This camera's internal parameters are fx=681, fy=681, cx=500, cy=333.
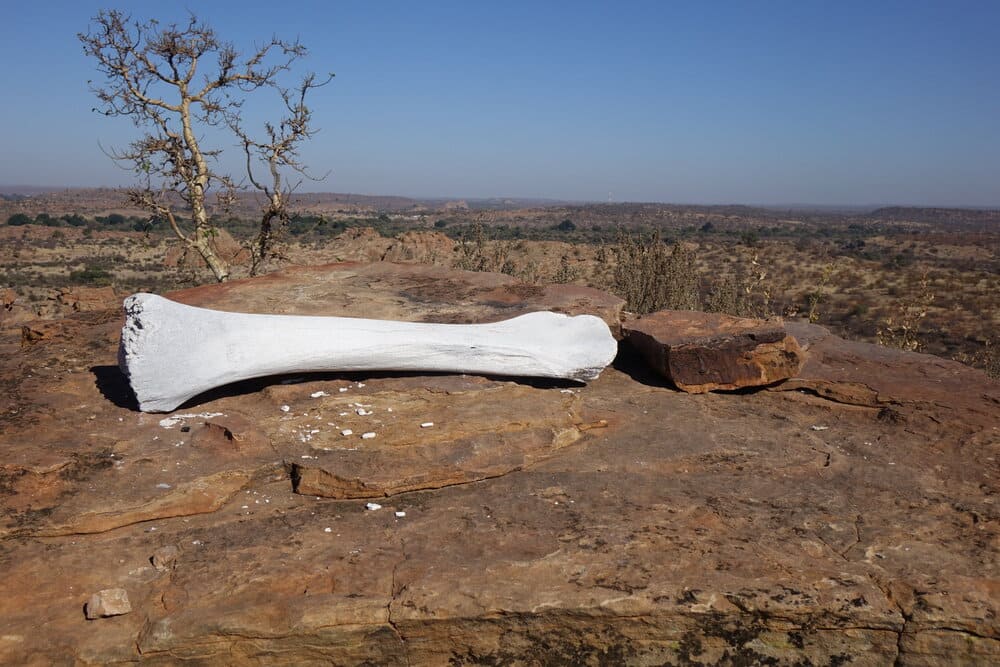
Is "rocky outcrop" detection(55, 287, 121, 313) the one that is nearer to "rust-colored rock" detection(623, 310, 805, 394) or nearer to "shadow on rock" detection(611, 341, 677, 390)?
"shadow on rock" detection(611, 341, 677, 390)

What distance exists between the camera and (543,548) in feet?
9.62

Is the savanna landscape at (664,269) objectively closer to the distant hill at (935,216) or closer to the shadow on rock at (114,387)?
the shadow on rock at (114,387)

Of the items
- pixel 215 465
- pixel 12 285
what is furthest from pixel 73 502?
pixel 12 285

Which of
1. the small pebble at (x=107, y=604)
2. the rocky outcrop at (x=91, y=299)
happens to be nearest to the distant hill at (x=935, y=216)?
the rocky outcrop at (x=91, y=299)

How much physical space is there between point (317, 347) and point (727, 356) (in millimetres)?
2772

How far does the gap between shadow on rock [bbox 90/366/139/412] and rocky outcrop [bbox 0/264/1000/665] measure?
8cm

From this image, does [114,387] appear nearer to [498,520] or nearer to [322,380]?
[322,380]

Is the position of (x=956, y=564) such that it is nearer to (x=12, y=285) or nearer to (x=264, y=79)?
(x=264, y=79)

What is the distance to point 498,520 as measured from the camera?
3178mm

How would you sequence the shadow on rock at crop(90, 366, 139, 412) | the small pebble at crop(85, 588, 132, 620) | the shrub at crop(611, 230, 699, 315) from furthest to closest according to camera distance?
1. the shrub at crop(611, 230, 699, 315)
2. the shadow on rock at crop(90, 366, 139, 412)
3. the small pebble at crop(85, 588, 132, 620)

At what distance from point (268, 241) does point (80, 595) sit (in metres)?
6.92

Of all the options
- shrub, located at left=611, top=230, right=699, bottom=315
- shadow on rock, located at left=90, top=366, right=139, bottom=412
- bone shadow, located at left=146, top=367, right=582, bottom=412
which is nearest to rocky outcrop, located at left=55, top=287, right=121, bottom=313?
shadow on rock, located at left=90, top=366, right=139, bottom=412

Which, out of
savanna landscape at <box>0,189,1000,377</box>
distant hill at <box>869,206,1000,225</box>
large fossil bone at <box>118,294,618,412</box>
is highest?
distant hill at <box>869,206,1000,225</box>

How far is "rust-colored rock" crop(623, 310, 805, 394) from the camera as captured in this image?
15.4ft
